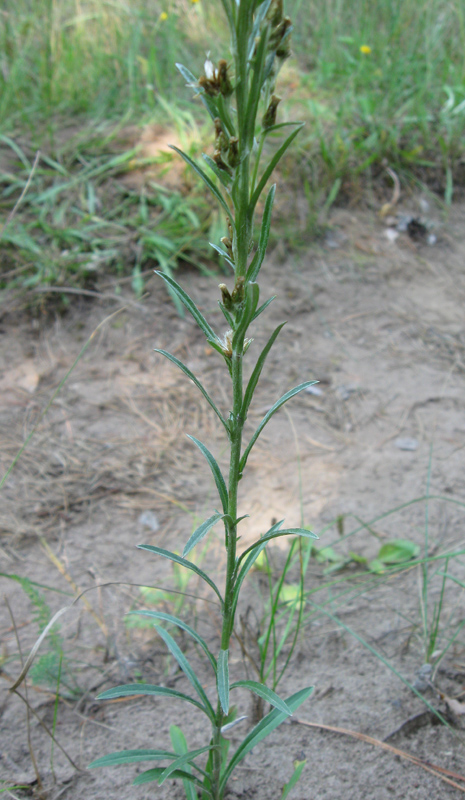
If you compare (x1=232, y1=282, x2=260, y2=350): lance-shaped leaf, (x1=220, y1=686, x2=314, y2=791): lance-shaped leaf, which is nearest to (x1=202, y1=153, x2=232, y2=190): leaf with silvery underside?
(x1=232, y1=282, x2=260, y2=350): lance-shaped leaf

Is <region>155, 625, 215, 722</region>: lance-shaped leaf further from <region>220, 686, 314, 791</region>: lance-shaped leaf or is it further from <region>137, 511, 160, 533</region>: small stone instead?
<region>137, 511, 160, 533</region>: small stone

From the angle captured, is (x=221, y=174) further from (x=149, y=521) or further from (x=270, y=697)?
(x=149, y=521)

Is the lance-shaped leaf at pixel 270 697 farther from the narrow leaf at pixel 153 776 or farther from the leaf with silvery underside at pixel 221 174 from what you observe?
the leaf with silvery underside at pixel 221 174

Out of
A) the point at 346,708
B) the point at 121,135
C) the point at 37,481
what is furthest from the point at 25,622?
the point at 121,135

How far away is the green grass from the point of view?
2.91 meters

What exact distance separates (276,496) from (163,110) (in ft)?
8.80

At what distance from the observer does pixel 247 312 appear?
2.73 ft

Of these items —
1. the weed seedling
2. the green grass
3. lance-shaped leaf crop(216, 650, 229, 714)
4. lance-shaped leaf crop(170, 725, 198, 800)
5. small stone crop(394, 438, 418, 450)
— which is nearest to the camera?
the weed seedling

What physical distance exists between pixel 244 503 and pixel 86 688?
93 centimetres

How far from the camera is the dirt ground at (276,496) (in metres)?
1.27

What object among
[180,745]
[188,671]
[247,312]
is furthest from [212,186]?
[180,745]

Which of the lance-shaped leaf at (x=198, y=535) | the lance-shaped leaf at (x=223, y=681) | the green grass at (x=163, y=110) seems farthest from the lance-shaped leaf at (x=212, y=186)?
the green grass at (x=163, y=110)

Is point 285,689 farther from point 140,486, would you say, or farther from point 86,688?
point 140,486

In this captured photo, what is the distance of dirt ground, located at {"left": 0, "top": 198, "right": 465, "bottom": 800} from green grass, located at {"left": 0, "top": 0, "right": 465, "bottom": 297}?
11.0 inches
